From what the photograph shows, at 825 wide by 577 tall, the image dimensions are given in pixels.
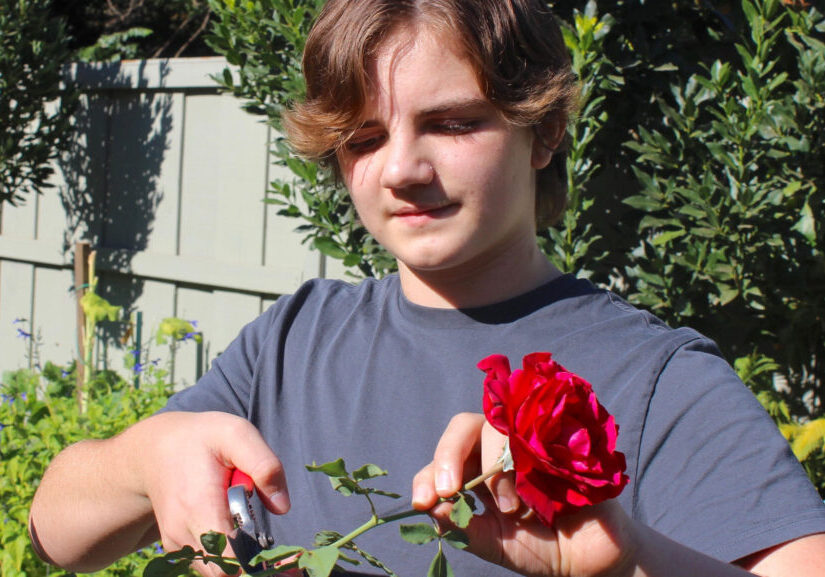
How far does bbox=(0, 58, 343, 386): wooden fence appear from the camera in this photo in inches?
166

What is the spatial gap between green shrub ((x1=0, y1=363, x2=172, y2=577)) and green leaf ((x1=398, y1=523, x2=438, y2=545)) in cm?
203

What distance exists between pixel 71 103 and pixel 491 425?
489 cm

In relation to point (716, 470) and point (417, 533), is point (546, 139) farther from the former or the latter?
point (417, 533)

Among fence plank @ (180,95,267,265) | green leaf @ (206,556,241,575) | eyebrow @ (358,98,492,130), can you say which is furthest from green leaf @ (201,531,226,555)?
fence plank @ (180,95,267,265)

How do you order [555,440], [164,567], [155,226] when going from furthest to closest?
[155,226] < [164,567] < [555,440]

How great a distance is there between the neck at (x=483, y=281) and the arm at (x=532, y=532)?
50 centimetres

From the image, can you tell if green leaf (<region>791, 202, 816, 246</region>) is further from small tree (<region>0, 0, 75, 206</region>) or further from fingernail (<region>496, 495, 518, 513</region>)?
small tree (<region>0, 0, 75, 206</region>)

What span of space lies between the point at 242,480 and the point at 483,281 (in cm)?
56

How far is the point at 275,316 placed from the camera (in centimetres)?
156

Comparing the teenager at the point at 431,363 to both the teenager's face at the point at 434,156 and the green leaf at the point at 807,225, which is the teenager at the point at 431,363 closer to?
the teenager's face at the point at 434,156

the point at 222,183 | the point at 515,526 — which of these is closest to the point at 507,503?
the point at 515,526

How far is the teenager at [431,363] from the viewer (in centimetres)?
102

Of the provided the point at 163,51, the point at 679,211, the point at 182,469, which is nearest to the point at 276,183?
the point at 679,211

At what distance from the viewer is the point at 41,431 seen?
11.4 ft
